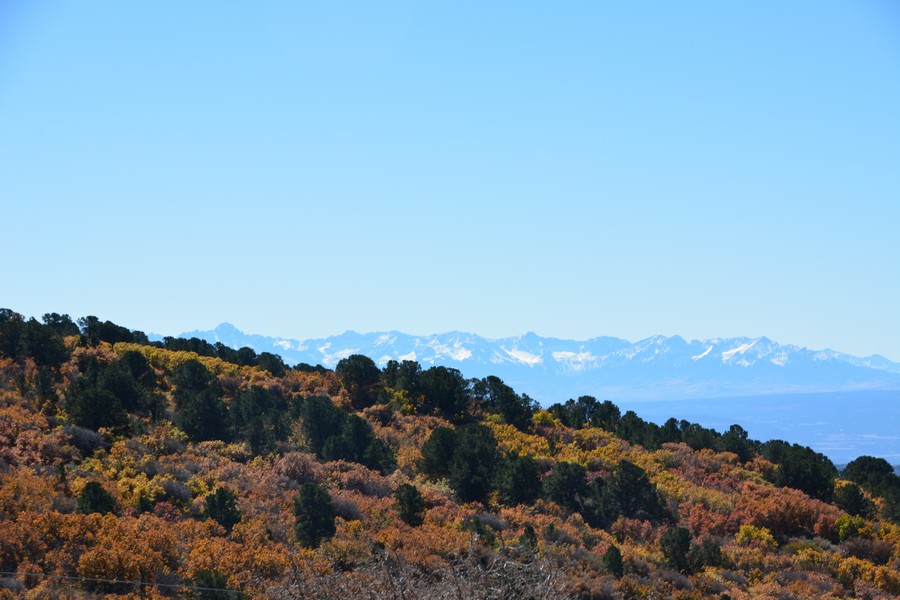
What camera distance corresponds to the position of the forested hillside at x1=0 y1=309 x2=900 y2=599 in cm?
1638

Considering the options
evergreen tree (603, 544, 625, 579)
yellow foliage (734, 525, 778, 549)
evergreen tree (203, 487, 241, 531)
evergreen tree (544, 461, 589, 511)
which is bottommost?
yellow foliage (734, 525, 778, 549)

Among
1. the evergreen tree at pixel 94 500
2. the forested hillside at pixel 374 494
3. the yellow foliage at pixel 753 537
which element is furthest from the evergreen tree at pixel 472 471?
the evergreen tree at pixel 94 500

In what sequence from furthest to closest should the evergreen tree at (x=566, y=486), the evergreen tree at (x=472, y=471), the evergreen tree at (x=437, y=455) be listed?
1. the evergreen tree at (x=437, y=455)
2. the evergreen tree at (x=566, y=486)
3. the evergreen tree at (x=472, y=471)

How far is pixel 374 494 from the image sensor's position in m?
26.3

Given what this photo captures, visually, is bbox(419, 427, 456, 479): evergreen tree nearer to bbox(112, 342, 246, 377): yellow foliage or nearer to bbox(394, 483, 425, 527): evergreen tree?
bbox(394, 483, 425, 527): evergreen tree

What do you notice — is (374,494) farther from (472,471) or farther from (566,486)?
(566,486)

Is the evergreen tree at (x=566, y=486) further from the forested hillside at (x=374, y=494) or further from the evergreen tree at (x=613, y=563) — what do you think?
the evergreen tree at (x=613, y=563)

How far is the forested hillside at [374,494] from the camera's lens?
1638cm

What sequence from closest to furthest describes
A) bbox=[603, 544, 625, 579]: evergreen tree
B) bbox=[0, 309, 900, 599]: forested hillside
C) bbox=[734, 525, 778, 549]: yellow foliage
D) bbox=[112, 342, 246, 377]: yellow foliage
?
bbox=[0, 309, 900, 599]: forested hillside
bbox=[603, 544, 625, 579]: evergreen tree
bbox=[734, 525, 778, 549]: yellow foliage
bbox=[112, 342, 246, 377]: yellow foliage

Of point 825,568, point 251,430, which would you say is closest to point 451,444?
point 251,430

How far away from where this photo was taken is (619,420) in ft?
144

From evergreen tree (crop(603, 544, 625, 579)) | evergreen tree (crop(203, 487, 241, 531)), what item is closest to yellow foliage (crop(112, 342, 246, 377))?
evergreen tree (crop(203, 487, 241, 531))

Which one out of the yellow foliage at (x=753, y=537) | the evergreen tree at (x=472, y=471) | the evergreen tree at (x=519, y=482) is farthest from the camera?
the evergreen tree at (x=472, y=471)

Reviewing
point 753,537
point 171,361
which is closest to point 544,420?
point 753,537
